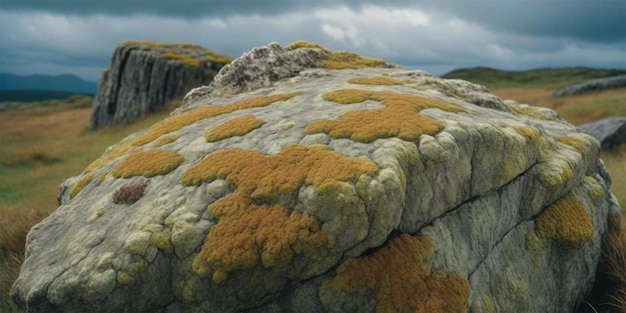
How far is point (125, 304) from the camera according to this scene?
8562 mm

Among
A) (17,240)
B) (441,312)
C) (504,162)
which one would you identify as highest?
(504,162)

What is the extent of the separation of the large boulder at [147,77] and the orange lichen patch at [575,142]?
4229cm

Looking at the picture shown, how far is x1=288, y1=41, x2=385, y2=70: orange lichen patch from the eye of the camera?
68.9 ft

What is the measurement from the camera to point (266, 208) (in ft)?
29.1

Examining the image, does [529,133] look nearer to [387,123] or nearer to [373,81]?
[387,123]

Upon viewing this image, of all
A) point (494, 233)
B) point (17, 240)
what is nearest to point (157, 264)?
point (494, 233)

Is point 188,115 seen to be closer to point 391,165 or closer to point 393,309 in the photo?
point 391,165

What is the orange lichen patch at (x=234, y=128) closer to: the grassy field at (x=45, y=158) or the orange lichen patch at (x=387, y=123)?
the orange lichen patch at (x=387, y=123)

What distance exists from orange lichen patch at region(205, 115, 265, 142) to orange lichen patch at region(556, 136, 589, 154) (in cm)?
842

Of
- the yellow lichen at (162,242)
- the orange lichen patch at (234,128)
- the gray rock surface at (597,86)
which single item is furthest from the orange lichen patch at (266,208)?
the gray rock surface at (597,86)

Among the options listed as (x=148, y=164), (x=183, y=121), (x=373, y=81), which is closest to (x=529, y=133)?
(x=373, y=81)

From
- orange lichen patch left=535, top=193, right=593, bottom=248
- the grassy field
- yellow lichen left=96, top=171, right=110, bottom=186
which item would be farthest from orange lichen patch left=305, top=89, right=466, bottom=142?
the grassy field

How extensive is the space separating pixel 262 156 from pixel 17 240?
982cm

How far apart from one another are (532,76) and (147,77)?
125 m
